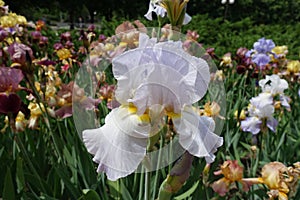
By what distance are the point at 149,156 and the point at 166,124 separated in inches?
2.8

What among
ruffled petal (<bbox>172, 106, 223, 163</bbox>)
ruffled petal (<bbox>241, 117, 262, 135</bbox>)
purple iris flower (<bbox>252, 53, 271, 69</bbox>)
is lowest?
ruffled petal (<bbox>241, 117, 262, 135</bbox>)

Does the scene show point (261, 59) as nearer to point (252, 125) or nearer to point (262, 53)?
point (262, 53)

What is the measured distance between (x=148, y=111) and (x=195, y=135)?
3.7 inches

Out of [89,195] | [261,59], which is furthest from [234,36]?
[89,195]

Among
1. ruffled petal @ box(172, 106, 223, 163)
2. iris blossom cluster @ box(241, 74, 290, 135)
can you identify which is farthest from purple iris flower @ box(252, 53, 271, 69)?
ruffled petal @ box(172, 106, 223, 163)

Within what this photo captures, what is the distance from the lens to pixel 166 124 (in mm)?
771

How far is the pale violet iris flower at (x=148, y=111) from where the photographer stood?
680mm

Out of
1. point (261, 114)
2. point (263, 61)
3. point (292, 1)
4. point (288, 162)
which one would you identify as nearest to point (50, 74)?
point (261, 114)

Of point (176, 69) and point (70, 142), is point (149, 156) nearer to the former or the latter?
point (176, 69)

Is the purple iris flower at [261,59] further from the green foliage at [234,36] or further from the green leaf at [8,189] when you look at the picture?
the green leaf at [8,189]

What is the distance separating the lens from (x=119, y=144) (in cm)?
67

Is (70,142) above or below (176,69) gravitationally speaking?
below

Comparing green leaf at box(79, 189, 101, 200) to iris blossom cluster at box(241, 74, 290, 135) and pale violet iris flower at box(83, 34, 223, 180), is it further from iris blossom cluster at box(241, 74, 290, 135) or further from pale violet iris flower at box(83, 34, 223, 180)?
iris blossom cluster at box(241, 74, 290, 135)

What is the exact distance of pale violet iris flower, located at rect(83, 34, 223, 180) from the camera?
680 mm
